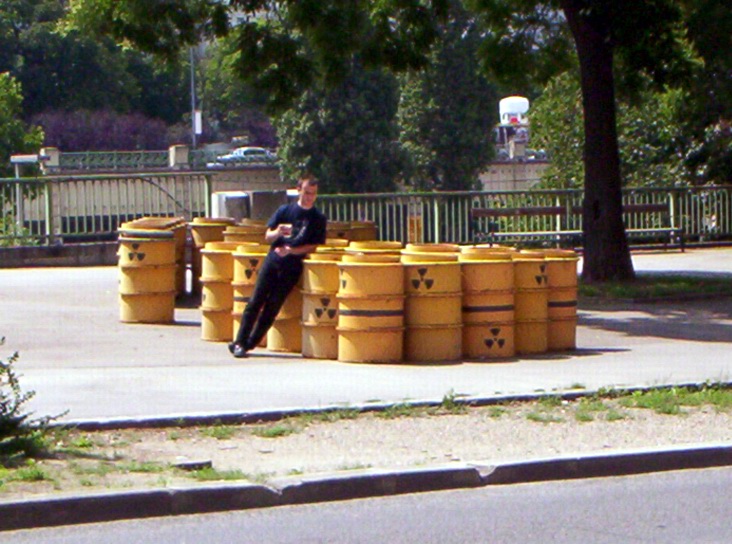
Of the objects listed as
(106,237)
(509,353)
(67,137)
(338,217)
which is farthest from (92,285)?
(67,137)

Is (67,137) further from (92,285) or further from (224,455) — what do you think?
(224,455)

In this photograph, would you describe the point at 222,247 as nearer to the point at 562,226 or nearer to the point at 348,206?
the point at 348,206

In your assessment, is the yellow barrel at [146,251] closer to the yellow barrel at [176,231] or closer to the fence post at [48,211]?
the yellow barrel at [176,231]

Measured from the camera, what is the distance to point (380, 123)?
197 feet

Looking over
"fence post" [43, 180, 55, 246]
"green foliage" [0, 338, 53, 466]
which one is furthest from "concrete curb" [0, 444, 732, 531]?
"fence post" [43, 180, 55, 246]

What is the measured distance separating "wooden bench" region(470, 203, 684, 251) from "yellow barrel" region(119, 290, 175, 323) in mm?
10559

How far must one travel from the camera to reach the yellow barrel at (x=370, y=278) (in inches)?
470

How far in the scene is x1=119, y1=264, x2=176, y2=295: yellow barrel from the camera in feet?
49.2

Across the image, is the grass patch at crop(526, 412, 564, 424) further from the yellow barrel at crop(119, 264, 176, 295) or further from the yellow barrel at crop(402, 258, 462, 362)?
the yellow barrel at crop(119, 264, 176, 295)

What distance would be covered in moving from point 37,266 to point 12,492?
656 inches

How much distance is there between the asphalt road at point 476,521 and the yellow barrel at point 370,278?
4.30 m

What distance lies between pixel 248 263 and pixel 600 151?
23.8ft

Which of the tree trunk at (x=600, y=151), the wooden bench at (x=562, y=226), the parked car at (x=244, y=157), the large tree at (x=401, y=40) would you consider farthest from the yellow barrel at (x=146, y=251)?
the parked car at (x=244, y=157)

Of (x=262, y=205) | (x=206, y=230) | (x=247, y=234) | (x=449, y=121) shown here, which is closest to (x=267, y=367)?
(x=247, y=234)
